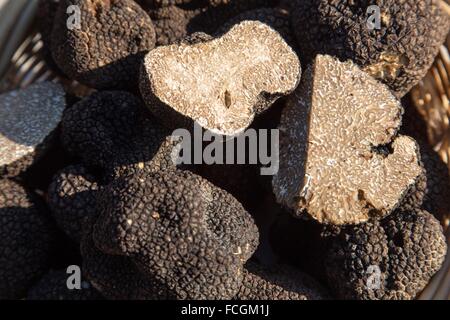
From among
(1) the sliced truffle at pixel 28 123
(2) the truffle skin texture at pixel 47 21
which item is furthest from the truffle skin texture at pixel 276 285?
(2) the truffle skin texture at pixel 47 21

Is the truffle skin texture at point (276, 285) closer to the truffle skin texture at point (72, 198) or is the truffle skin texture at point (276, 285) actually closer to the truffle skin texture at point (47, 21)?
the truffle skin texture at point (72, 198)

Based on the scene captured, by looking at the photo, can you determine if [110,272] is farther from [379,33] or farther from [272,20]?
[379,33]

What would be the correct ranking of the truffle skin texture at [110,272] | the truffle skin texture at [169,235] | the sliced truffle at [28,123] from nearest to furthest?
the truffle skin texture at [169,235] → the truffle skin texture at [110,272] → the sliced truffle at [28,123]

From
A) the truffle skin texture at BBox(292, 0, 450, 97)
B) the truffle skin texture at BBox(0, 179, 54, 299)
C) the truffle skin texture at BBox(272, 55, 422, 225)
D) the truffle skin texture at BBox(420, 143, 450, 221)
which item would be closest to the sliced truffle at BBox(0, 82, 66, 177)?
the truffle skin texture at BBox(0, 179, 54, 299)
